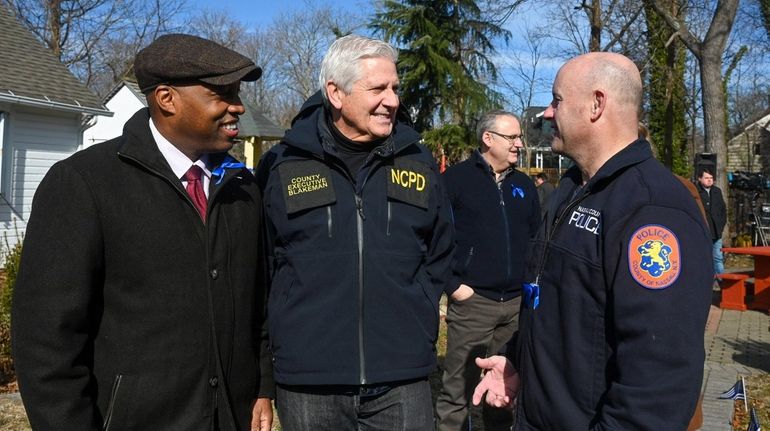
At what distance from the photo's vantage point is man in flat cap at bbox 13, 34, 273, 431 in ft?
6.78

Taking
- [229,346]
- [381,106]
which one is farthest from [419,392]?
[381,106]

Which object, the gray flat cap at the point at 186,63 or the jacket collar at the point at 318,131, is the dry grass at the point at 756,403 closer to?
the jacket collar at the point at 318,131

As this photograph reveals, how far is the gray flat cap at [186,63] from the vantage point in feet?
7.52

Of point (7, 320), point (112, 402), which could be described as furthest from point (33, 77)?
point (112, 402)

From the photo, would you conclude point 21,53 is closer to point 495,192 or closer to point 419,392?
point 495,192

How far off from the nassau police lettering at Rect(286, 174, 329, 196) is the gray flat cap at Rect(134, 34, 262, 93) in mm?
474

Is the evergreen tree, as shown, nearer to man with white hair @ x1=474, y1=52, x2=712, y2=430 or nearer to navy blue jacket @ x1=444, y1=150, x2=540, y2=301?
navy blue jacket @ x1=444, y1=150, x2=540, y2=301

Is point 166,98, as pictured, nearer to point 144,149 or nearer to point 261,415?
point 144,149

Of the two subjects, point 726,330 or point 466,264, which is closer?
point 466,264

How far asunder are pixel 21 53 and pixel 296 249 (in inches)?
537

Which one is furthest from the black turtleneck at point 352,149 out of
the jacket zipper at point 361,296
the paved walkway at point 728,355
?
the paved walkway at point 728,355

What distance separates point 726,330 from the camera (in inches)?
356

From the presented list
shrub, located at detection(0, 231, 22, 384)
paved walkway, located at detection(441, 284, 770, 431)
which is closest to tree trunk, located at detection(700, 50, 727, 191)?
paved walkway, located at detection(441, 284, 770, 431)

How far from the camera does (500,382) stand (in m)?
2.58
